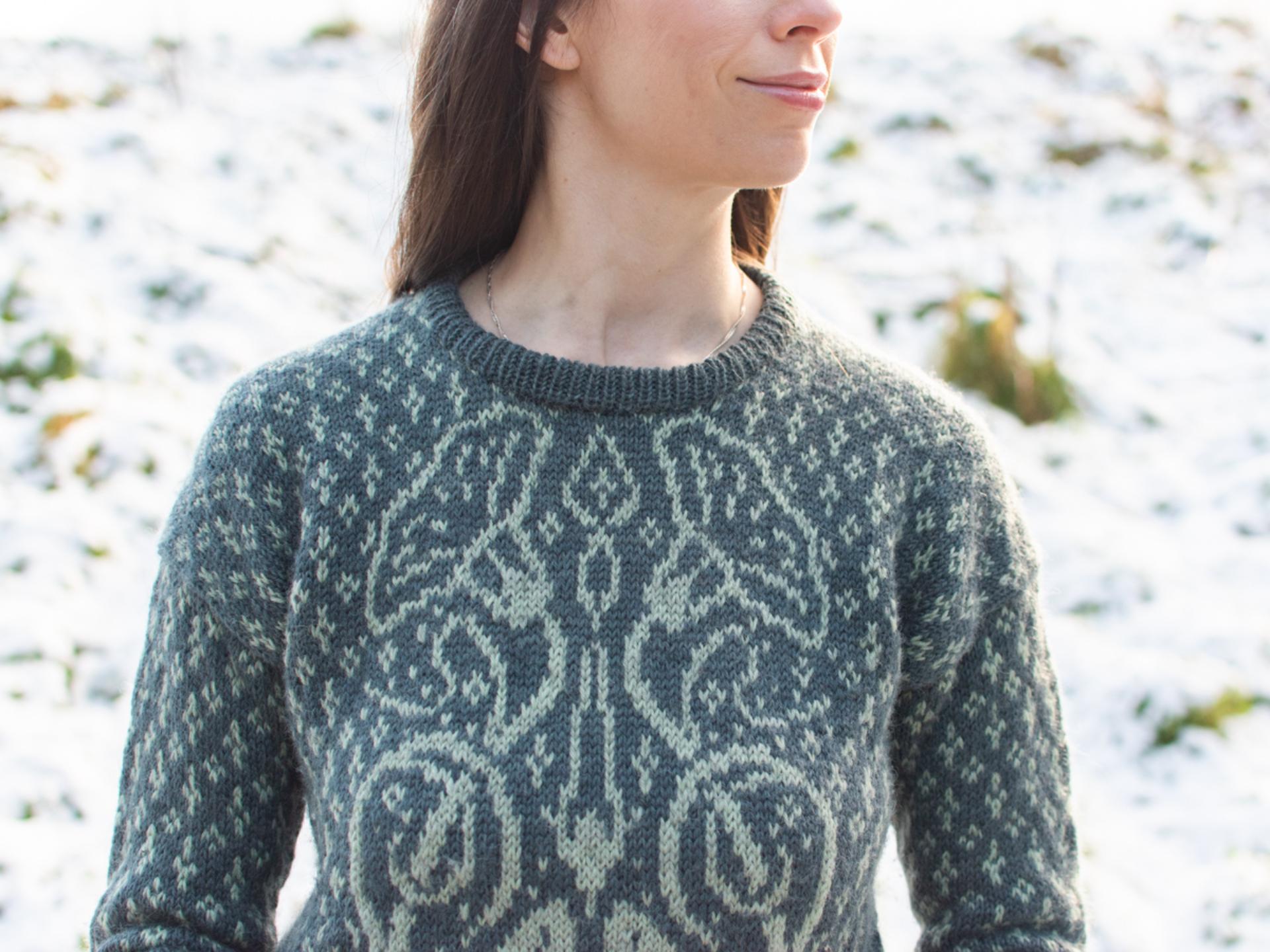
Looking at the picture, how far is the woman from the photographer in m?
1.21

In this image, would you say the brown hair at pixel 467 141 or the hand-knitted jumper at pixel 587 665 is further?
the brown hair at pixel 467 141

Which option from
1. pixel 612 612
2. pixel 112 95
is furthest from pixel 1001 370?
pixel 112 95

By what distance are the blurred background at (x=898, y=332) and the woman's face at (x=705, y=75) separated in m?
0.48

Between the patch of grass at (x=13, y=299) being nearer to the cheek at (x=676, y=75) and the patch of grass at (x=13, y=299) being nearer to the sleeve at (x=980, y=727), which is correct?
the cheek at (x=676, y=75)

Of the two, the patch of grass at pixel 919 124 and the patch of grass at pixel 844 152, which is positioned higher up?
the patch of grass at pixel 919 124

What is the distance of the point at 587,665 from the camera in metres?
1.26

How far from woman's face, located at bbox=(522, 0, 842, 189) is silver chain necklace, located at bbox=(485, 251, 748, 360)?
186 millimetres

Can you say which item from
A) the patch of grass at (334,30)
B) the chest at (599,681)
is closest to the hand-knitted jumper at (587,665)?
the chest at (599,681)

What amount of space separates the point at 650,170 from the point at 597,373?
278mm

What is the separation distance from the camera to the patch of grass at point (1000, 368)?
4.96 m

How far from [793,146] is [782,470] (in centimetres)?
39

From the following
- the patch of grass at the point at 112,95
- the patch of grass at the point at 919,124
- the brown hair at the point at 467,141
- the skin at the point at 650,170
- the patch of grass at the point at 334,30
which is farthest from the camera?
the patch of grass at the point at 334,30

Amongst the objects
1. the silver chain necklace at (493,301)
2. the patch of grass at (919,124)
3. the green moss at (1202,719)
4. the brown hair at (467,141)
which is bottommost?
the green moss at (1202,719)

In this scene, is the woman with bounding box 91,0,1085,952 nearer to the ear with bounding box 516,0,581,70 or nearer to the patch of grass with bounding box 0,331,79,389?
the ear with bounding box 516,0,581,70
